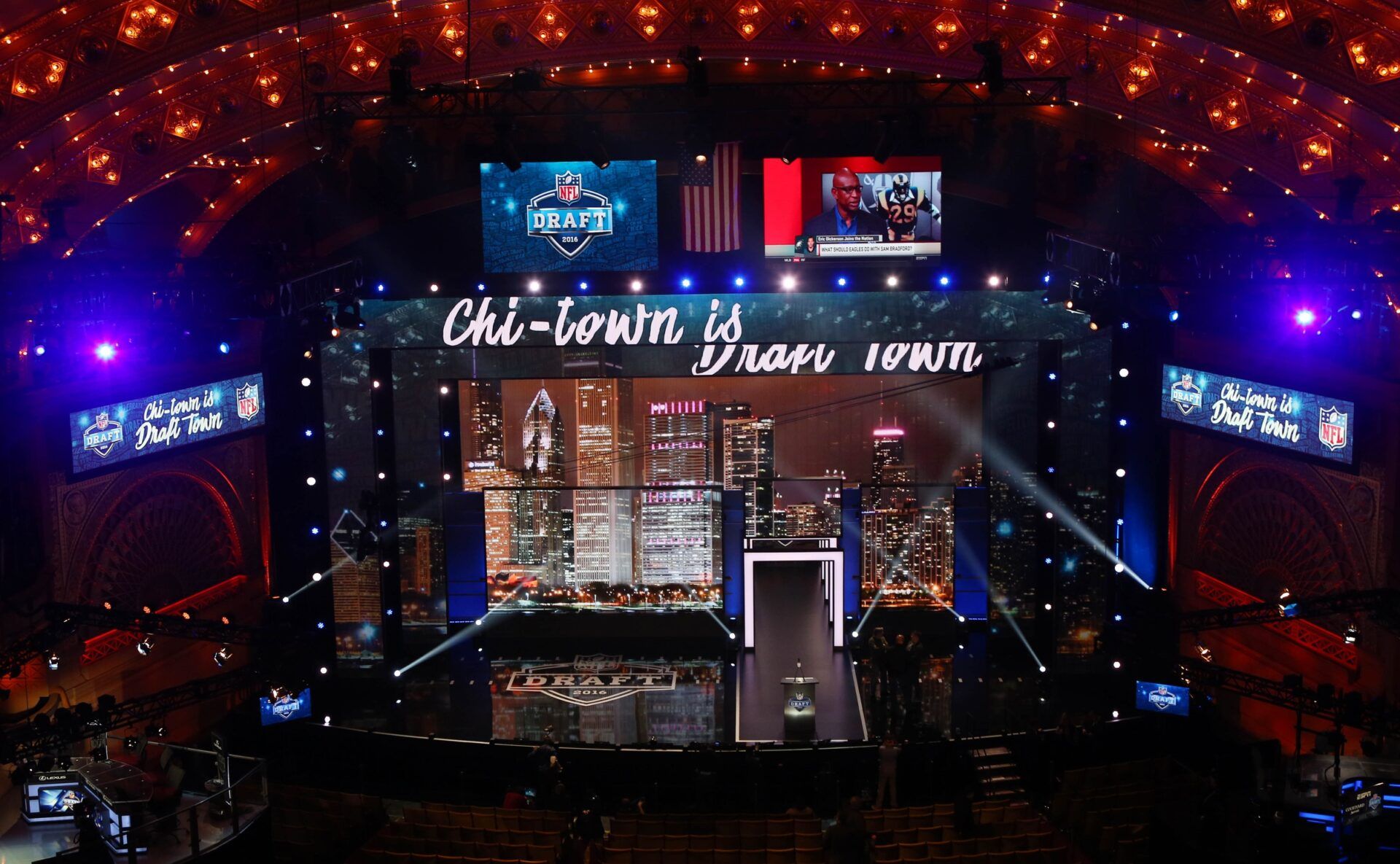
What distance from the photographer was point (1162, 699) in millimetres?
14672

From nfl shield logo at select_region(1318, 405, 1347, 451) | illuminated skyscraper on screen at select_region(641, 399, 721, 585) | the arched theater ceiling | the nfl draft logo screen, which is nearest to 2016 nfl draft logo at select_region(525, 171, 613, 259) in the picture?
the arched theater ceiling

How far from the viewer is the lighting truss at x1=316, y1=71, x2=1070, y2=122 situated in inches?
536

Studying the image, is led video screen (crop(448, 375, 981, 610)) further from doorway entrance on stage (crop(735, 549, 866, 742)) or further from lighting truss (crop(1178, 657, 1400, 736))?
lighting truss (crop(1178, 657, 1400, 736))

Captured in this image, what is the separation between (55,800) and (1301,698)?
1224cm

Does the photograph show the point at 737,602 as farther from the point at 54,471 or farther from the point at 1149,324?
the point at 54,471

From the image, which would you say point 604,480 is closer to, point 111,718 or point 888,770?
point 888,770

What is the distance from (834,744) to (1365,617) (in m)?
5.97

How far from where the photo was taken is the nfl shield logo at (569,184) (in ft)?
56.0

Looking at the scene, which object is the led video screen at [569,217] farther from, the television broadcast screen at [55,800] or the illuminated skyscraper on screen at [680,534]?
the television broadcast screen at [55,800]

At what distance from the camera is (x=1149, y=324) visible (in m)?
16.8

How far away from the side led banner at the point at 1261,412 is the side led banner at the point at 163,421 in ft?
39.7

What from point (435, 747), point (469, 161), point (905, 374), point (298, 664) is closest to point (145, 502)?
point (298, 664)

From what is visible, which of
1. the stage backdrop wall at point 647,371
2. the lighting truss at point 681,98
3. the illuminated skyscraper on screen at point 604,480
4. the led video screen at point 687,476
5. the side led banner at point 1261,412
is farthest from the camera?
the illuminated skyscraper on screen at point 604,480

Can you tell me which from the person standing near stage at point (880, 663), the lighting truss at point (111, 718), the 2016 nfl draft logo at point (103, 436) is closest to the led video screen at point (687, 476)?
the person standing near stage at point (880, 663)
